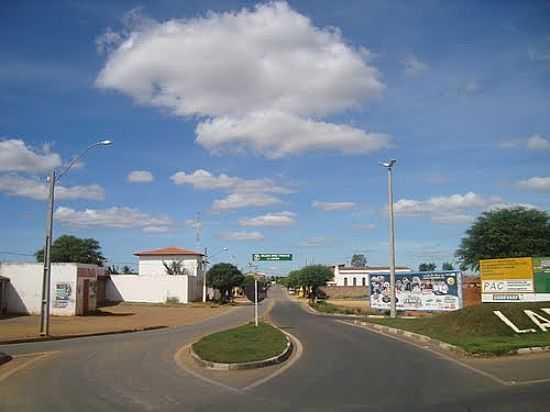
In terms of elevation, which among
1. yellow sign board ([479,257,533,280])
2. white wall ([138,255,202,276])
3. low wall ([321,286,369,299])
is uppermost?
white wall ([138,255,202,276])

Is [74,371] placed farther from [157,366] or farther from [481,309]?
[481,309]

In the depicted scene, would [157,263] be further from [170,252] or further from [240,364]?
[240,364]

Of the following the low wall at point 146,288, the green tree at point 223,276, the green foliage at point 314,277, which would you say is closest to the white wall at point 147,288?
the low wall at point 146,288

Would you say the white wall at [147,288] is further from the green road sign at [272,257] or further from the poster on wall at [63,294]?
the green road sign at [272,257]

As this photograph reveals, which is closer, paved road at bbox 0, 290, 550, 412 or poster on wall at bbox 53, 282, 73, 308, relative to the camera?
paved road at bbox 0, 290, 550, 412

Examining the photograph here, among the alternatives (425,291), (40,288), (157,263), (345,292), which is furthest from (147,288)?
(345,292)

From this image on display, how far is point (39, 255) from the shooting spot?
347 feet

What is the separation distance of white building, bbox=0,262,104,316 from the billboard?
2395 centimetres

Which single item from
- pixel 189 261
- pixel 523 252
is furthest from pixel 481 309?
pixel 189 261

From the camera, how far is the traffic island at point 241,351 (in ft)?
50.3

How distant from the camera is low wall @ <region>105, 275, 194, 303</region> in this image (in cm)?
7419

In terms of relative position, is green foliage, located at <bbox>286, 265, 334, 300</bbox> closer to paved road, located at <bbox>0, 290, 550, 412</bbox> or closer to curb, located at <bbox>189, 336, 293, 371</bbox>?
paved road, located at <bbox>0, 290, 550, 412</bbox>

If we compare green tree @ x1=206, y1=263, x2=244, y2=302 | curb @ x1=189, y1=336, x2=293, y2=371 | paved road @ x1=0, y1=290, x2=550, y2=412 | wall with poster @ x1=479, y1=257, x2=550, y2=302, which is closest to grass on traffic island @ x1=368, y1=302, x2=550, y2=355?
paved road @ x1=0, y1=290, x2=550, y2=412

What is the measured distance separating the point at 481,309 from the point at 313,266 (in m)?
88.6
